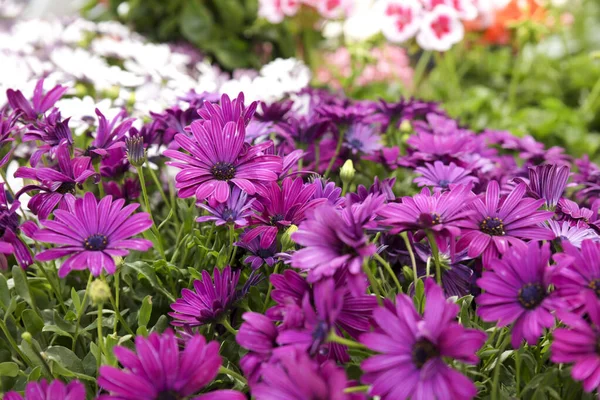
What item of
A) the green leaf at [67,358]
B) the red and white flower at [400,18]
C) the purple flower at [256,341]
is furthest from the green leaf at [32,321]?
the red and white flower at [400,18]

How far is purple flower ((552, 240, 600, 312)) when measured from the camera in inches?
16.0

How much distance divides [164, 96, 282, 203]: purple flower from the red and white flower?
80 centimetres

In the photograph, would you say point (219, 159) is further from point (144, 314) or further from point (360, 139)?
point (360, 139)

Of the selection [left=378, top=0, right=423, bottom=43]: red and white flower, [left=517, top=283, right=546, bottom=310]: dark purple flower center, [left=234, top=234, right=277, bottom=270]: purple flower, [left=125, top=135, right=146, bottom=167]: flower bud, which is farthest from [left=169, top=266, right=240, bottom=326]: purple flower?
[left=378, top=0, right=423, bottom=43]: red and white flower

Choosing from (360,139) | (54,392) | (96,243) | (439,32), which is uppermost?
A: (439,32)

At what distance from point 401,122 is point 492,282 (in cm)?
51

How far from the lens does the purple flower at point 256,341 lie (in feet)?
1.33

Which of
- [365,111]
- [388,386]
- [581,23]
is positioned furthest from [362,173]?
[581,23]

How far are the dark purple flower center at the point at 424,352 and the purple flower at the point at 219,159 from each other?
0.64 ft

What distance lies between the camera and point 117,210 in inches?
18.7

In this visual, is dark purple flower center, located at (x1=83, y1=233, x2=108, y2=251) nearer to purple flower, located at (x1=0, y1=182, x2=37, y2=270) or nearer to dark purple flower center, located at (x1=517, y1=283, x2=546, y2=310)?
purple flower, located at (x1=0, y1=182, x2=37, y2=270)

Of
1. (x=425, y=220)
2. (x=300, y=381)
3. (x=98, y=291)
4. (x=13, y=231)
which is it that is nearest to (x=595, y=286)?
(x=425, y=220)

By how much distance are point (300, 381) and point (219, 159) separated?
0.76 ft

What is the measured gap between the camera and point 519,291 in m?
0.42
